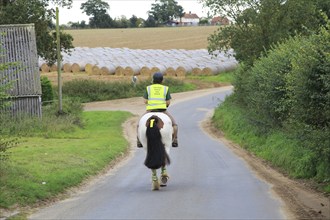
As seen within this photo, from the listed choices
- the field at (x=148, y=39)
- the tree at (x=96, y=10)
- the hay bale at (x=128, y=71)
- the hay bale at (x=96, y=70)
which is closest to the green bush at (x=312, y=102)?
the hay bale at (x=128, y=71)

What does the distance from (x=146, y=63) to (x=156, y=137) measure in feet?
201

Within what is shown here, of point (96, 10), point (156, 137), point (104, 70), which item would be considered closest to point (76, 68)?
point (104, 70)

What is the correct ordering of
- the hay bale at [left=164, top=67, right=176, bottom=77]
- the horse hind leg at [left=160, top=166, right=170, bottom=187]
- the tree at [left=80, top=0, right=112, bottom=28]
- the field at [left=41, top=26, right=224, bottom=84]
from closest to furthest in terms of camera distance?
the horse hind leg at [left=160, top=166, right=170, bottom=187]
the hay bale at [left=164, top=67, right=176, bottom=77]
the field at [left=41, top=26, right=224, bottom=84]
the tree at [left=80, top=0, right=112, bottom=28]

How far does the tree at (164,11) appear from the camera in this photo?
177 meters

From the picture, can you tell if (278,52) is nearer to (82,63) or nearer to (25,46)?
(25,46)

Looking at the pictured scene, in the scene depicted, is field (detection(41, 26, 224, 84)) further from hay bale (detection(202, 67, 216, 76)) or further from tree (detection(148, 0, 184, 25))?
tree (detection(148, 0, 184, 25))

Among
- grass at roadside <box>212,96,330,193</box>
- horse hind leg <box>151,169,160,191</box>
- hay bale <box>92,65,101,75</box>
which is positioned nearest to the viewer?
horse hind leg <box>151,169,160,191</box>

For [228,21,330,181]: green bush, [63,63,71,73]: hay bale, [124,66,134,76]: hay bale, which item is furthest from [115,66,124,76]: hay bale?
[228,21,330,181]: green bush

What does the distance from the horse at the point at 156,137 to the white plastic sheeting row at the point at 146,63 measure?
54.9 m

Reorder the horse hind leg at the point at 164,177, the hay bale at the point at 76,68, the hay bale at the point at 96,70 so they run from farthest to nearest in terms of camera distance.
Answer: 1. the hay bale at the point at 76,68
2. the hay bale at the point at 96,70
3. the horse hind leg at the point at 164,177

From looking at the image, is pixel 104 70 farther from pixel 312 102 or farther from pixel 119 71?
pixel 312 102

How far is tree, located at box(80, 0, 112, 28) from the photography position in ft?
521

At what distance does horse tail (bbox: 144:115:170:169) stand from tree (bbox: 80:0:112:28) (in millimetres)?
145492

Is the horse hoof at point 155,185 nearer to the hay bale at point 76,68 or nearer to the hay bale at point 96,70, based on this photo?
the hay bale at point 96,70
